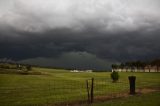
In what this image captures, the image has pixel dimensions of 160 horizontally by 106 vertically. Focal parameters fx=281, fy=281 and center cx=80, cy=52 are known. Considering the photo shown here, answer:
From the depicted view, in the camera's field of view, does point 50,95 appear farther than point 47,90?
No

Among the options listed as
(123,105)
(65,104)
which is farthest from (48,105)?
(123,105)

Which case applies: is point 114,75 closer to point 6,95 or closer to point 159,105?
point 6,95

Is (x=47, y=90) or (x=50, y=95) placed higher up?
(x=47, y=90)

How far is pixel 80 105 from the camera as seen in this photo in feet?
74.0

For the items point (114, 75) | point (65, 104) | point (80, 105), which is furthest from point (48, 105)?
point (114, 75)

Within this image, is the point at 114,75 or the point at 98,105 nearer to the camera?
the point at 98,105

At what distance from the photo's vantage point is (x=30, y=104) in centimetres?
2469

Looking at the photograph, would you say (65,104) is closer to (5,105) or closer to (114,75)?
(5,105)

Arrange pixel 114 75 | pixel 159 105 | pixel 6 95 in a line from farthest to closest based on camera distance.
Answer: pixel 114 75 < pixel 6 95 < pixel 159 105

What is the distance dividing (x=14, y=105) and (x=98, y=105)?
24.2 ft

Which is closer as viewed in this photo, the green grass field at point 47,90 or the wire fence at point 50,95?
the wire fence at point 50,95

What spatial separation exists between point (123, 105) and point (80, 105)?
3.44 m

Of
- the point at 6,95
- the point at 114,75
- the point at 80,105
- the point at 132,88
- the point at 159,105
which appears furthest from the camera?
the point at 114,75

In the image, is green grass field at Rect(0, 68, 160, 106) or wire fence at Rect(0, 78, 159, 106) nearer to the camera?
wire fence at Rect(0, 78, 159, 106)
